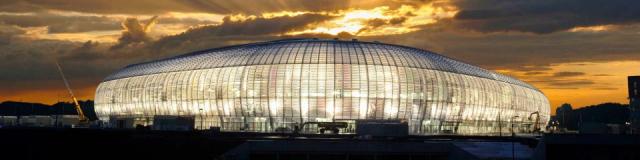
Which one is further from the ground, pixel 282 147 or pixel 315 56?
pixel 315 56

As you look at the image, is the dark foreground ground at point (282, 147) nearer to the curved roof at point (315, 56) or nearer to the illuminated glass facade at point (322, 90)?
the illuminated glass facade at point (322, 90)

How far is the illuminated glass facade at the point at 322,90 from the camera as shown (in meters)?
132

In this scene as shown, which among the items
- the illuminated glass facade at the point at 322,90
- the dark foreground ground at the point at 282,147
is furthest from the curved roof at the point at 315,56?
the dark foreground ground at the point at 282,147

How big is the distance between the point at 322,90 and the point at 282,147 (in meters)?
52.5

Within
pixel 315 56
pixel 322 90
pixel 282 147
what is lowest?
pixel 282 147

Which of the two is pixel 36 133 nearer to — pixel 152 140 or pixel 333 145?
pixel 152 140

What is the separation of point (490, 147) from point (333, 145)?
15887mm

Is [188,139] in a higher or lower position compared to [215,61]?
lower

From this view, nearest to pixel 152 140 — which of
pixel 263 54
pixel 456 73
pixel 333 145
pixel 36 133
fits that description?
pixel 36 133

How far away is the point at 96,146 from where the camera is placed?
288ft

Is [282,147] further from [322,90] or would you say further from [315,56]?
[315,56]

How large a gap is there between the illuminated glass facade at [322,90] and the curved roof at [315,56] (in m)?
0.23

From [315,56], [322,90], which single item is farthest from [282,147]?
[315,56]

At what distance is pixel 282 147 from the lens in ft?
263
